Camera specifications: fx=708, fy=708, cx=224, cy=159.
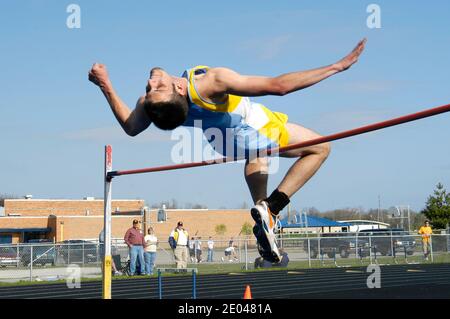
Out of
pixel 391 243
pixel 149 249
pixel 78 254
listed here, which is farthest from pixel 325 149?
pixel 391 243

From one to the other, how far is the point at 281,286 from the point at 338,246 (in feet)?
24.5

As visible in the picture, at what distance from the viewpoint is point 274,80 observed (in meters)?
4.20

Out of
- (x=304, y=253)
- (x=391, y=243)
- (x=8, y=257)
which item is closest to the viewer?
(x=8, y=257)

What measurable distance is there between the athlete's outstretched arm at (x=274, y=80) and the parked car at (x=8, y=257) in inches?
588

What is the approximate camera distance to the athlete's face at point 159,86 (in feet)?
15.1

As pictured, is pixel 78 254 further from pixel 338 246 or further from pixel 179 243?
pixel 338 246

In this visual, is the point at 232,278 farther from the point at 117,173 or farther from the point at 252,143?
the point at 252,143

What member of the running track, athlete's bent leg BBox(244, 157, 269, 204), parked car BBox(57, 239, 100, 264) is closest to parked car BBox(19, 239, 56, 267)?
parked car BBox(57, 239, 100, 264)

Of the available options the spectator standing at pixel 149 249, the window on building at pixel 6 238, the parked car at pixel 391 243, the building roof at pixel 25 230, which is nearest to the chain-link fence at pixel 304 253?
the parked car at pixel 391 243

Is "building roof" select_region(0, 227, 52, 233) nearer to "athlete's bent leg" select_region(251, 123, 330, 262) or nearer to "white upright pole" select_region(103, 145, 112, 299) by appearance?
"white upright pole" select_region(103, 145, 112, 299)

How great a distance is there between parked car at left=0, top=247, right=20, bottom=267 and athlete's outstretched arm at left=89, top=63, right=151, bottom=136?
1353cm

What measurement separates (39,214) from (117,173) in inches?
1886
